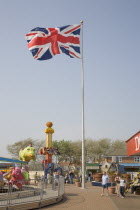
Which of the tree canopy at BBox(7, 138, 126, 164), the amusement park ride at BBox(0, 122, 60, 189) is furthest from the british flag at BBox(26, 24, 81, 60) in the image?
the tree canopy at BBox(7, 138, 126, 164)

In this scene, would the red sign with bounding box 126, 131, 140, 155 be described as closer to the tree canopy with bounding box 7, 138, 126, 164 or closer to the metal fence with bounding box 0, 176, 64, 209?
the metal fence with bounding box 0, 176, 64, 209

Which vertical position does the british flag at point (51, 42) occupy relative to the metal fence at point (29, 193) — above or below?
above

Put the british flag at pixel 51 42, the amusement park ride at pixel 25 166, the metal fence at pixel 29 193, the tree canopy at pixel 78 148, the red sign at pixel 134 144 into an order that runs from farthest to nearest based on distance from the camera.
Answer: the tree canopy at pixel 78 148
the british flag at pixel 51 42
the red sign at pixel 134 144
the amusement park ride at pixel 25 166
the metal fence at pixel 29 193

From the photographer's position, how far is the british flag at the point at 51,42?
20109 mm

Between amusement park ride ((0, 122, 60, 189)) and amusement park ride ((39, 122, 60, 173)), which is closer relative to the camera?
amusement park ride ((0, 122, 60, 189))

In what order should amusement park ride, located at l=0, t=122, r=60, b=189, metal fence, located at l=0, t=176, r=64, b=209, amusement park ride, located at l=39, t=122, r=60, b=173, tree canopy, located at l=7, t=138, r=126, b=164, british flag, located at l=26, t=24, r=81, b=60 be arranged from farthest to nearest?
tree canopy, located at l=7, t=138, r=126, b=164 → amusement park ride, located at l=39, t=122, r=60, b=173 → british flag, located at l=26, t=24, r=81, b=60 → amusement park ride, located at l=0, t=122, r=60, b=189 → metal fence, located at l=0, t=176, r=64, b=209

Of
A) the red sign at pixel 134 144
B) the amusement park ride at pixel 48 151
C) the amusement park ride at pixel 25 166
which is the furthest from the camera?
the amusement park ride at pixel 48 151

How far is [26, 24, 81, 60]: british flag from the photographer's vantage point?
20109mm

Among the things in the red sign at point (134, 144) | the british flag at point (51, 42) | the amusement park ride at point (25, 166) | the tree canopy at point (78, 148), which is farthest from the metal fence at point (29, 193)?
the tree canopy at point (78, 148)

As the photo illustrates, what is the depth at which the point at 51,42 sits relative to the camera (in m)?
20.5

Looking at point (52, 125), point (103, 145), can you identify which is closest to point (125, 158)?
point (103, 145)

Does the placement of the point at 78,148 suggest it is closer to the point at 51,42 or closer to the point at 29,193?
the point at 51,42

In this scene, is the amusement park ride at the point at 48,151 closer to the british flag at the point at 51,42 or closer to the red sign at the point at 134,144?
the red sign at the point at 134,144

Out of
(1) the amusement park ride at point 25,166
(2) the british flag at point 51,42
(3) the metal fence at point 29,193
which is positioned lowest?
(3) the metal fence at point 29,193
